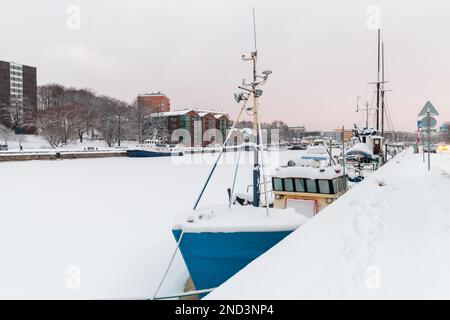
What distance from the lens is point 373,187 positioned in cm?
1188

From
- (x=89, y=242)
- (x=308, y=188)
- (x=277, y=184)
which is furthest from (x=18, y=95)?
(x=308, y=188)

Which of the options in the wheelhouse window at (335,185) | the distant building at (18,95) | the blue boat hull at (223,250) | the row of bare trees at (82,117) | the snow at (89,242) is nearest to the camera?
the blue boat hull at (223,250)

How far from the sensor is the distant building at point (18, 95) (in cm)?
9031

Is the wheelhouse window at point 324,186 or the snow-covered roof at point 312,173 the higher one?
the snow-covered roof at point 312,173

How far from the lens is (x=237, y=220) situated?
7.47 meters

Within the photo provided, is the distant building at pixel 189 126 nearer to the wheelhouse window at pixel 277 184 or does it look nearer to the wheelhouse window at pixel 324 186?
the wheelhouse window at pixel 277 184

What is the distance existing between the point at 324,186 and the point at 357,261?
5.90 metres

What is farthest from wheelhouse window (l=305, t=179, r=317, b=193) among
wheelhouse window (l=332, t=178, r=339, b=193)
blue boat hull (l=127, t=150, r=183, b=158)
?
blue boat hull (l=127, t=150, r=183, b=158)

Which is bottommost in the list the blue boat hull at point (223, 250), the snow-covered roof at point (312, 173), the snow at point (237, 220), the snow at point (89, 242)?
the snow at point (89, 242)

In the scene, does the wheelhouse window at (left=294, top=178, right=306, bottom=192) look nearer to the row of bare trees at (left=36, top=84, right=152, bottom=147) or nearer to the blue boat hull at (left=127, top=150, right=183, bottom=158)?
the blue boat hull at (left=127, top=150, right=183, bottom=158)

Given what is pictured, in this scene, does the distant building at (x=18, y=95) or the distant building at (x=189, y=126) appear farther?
the distant building at (x=189, y=126)

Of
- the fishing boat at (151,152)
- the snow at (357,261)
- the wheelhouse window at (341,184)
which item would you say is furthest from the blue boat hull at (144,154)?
the snow at (357,261)

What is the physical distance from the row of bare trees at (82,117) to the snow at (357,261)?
65538 millimetres
